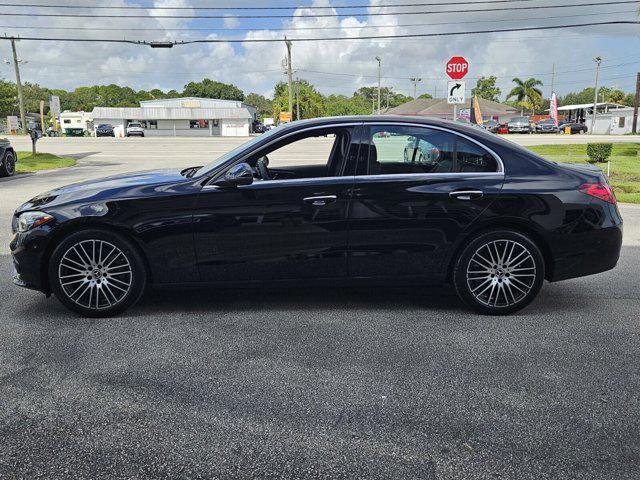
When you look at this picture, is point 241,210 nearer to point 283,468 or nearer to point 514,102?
point 283,468

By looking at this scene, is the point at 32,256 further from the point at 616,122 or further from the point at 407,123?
the point at 616,122

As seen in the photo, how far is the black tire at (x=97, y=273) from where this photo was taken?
4656 mm

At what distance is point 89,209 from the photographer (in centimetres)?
463

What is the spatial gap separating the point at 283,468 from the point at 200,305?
2.65m

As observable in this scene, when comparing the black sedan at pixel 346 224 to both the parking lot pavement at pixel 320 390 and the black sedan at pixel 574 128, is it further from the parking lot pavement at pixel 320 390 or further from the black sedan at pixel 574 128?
the black sedan at pixel 574 128

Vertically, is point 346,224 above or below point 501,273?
above

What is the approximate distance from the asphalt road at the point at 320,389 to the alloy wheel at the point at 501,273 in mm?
216

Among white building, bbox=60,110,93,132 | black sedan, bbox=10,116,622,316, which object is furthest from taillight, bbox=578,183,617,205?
white building, bbox=60,110,93,132

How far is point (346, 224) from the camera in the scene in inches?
Result: 186

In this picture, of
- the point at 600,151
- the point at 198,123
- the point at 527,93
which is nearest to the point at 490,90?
the point at 527,93

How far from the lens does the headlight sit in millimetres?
4645

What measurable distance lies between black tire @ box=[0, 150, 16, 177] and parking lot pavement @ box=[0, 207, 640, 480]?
44.4 ft

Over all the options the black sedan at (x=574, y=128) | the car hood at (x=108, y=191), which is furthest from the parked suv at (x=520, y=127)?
the car hood at (x=108, y=191)

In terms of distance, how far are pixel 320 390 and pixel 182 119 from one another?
81.2 meters
